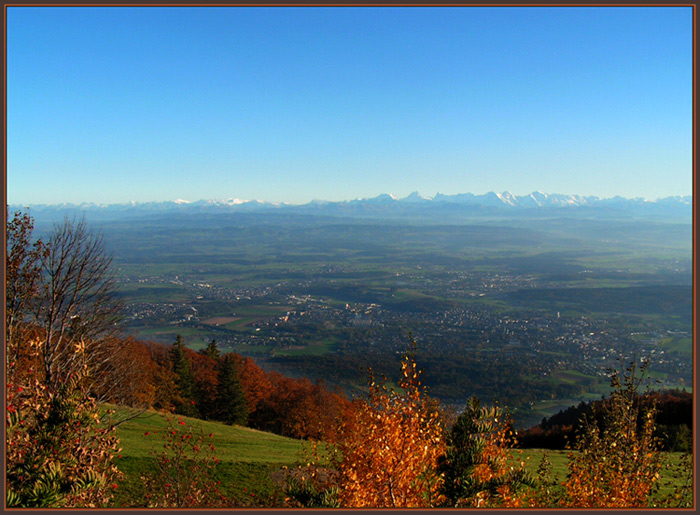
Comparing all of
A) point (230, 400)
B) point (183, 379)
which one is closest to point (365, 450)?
point (230, 400)

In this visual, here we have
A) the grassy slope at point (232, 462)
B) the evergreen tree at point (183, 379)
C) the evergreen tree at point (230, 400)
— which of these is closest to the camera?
the grassy slope at point (232, 462)

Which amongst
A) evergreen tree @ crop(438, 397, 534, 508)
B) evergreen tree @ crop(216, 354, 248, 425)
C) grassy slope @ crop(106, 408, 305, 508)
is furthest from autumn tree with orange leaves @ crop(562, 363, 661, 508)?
evergreen tree @ crop(216, 354, 248, 425)

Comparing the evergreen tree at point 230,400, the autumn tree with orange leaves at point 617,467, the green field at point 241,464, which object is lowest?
the evergreen tree at point 230,400

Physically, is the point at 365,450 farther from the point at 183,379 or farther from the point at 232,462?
the point at 183,379

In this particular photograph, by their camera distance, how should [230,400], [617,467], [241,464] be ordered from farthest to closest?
[230,400]
[241,464]
[617,467]

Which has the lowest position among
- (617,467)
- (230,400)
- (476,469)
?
(230,400)

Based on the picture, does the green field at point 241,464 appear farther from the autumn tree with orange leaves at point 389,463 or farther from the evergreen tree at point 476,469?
Answer: the autumn tree with orange leaves at point 389,463

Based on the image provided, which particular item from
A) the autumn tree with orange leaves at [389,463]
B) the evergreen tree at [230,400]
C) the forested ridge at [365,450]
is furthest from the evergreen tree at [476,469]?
the evergreen tree at [230,400]

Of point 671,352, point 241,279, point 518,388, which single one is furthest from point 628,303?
point 241,279

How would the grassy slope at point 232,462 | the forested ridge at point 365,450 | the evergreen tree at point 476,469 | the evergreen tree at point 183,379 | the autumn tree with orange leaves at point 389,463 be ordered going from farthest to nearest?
the evergreen tree at point 183,379 < the grassy slope at point 232,462 < the evergreen tree at point 476,469 < the autumn tree with orange leaves at point 389,463 < the forested ridge at point 365,450
